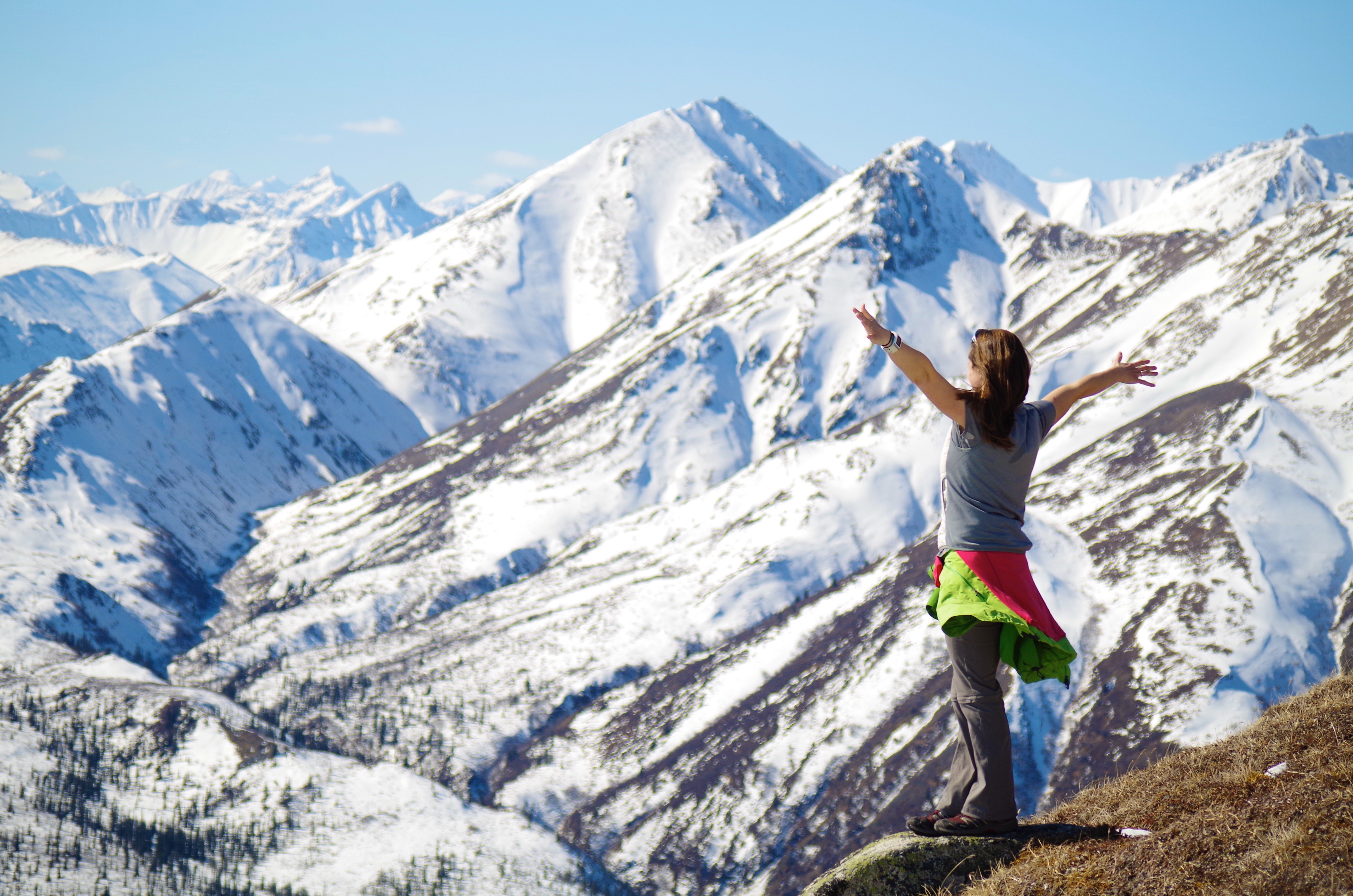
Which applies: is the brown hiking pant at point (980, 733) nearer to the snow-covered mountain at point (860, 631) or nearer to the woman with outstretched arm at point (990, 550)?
the woman with outstretched arm at point (990, 550)

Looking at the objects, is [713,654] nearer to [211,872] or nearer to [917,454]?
[917,454]

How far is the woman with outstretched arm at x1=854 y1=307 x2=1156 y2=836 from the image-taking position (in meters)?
9.62

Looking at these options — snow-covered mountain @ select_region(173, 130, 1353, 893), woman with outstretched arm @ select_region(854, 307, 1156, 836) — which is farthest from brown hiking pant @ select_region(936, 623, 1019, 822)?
snow-covered mountain @ select_region(173, 130, 1353, 893)

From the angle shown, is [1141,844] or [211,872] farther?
[211,872]

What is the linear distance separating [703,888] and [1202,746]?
405ft

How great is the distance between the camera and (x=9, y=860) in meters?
120

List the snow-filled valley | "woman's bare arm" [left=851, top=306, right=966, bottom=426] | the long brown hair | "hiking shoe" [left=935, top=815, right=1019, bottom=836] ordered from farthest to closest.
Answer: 1. the snow-filled valley
2. "hiking shoe" [left=935, top=815, right=1019, bottom=836]
3. the long brown hair
4. "woman's bare arm" [left=851, top=306, right=966, bottom=426]

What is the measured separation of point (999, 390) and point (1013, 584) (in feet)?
7.00

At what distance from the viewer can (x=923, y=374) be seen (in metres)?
9.02

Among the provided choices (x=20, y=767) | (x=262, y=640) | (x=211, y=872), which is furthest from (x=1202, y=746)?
(x=262, y=640)

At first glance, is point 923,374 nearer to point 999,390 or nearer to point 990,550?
point 999,390

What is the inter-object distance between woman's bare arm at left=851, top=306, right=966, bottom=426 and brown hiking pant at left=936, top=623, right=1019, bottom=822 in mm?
2464

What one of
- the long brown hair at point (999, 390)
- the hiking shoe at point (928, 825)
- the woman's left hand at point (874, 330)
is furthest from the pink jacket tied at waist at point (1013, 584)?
the hiking shoe at point (928, 825)

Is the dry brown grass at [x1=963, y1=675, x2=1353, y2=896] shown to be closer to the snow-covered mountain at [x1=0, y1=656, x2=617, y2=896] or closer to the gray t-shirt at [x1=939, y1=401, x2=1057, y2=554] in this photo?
the gray t-shirt at [x1=939, y1=401, x2=1057, y2=554]
